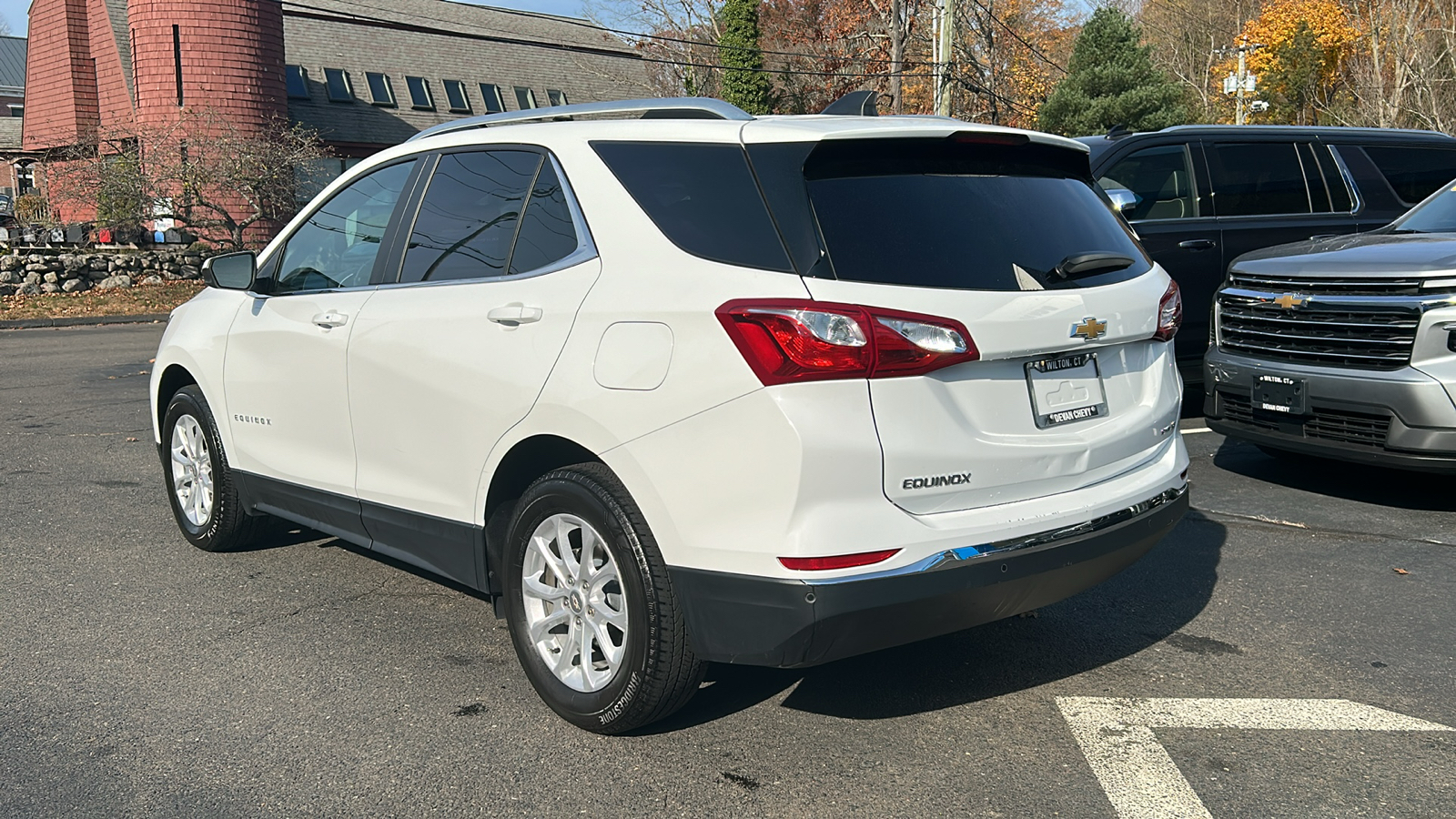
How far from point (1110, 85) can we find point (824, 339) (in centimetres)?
4679

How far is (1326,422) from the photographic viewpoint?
20.4ft

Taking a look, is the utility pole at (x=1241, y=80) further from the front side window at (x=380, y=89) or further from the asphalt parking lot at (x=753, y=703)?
the asphalt parking lot at (x=753, y=703)

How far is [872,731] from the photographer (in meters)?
3.61

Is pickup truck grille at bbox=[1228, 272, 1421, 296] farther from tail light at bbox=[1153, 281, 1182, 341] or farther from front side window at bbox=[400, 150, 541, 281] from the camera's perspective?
front side window at bbox=[400, 150, 541, 281]

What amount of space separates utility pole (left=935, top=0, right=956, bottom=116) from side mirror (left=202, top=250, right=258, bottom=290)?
18.5m

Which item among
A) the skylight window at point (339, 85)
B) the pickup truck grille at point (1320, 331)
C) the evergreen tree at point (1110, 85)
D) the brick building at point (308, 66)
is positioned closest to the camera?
the pickup truck grille at point (1320, 331)

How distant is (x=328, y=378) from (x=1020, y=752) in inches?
109

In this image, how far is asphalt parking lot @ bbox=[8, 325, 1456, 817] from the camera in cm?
322

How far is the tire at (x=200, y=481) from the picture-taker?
5.41m

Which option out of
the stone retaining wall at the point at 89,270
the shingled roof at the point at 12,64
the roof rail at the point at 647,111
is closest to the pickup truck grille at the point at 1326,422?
the roof rail at the point at 647,111

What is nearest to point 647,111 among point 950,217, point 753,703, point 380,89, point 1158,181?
point 950,217

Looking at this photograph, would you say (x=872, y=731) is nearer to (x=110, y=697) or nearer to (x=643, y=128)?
(x=643, y=128)

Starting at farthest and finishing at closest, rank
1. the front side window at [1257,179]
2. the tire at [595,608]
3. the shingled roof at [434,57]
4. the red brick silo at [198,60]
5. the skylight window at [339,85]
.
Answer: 1. the skylight window at [339,85]
2. the shingled roof at [434,57]
3. the red brick silo at [198,60]
4. the front side window at [1257,179]
5. the tire at [595,608]

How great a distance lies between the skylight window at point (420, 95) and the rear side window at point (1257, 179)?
130 ft
